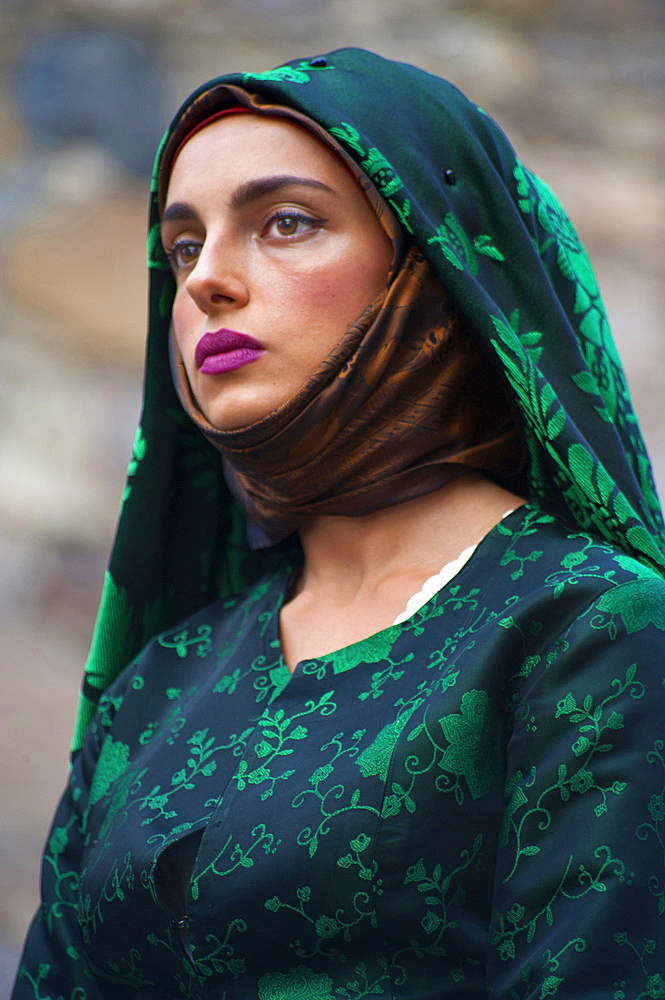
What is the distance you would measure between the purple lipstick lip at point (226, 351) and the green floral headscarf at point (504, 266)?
0.66 ft

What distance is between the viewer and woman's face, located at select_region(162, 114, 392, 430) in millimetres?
A: 1169

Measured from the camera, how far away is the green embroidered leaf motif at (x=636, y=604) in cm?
98

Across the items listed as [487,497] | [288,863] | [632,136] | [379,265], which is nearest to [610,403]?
[487,497]

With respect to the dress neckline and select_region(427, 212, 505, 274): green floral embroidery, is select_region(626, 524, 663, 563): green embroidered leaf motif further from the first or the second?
select_region(427, 212, 505, 274): green floral embroidery

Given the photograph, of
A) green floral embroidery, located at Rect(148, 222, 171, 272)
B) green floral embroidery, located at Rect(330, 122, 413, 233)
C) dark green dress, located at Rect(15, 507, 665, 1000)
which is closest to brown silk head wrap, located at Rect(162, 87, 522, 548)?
green floral embroidery, located at Rect(330, 122, 413, 233)

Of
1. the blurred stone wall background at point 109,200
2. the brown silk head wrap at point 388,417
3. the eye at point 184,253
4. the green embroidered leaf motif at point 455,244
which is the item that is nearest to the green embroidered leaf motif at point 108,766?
the brown silk head wrap at point 388,417

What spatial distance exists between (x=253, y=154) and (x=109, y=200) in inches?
75.3

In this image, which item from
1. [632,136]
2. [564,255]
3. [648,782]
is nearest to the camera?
[648,782]

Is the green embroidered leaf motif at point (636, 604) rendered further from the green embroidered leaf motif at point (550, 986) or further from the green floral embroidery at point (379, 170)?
the green floral embroidery at point (379, 170)

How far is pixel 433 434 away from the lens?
1.19m

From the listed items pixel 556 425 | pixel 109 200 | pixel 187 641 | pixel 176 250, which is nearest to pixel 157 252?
pixel 176 250

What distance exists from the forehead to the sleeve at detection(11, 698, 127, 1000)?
0.66m

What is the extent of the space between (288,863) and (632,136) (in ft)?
7.51

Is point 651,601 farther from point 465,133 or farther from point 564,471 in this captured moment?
point 465,133
